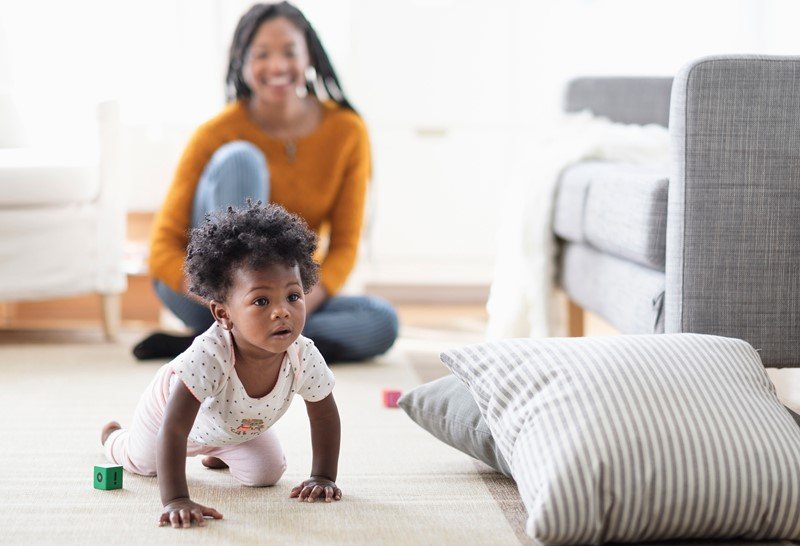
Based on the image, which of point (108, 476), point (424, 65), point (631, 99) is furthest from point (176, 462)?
point (424, 65)

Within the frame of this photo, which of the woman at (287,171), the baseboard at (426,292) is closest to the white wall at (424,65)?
the baseboard at (426,292)

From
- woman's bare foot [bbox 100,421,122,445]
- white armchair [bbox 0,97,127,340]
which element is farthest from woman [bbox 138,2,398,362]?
woman's bare foot [bbox 100,421,122,445]

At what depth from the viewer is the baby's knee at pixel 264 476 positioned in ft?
4.69

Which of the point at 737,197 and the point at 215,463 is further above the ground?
the point at 737,197

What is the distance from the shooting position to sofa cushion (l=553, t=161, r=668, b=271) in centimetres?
173

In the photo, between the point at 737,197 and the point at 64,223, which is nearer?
the point at 737,197

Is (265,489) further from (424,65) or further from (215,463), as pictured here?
(424,65)

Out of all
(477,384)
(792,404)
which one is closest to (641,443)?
(477,384)

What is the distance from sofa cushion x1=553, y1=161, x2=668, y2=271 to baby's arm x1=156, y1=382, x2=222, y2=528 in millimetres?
799

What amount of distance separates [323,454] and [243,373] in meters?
0.14

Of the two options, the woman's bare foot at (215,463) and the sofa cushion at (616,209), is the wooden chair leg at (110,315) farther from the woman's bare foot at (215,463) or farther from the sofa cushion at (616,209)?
the woman's bare foot at (215,463)

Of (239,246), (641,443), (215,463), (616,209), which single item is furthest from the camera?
(616,209)

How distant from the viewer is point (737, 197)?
5.18ft

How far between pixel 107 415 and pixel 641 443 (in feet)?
3.44
